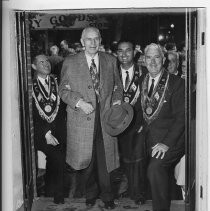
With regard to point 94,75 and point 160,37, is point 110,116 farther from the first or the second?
point 160,37

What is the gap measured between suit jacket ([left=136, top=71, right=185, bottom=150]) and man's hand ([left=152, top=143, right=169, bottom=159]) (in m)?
0.02

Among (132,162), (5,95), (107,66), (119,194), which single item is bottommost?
(119,194)

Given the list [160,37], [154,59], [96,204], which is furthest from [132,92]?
[96,204]

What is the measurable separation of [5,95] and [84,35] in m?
Result: 0.60

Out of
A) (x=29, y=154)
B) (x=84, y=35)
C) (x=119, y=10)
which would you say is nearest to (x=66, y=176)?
(x=29, y=154)

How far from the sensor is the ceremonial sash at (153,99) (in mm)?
2609

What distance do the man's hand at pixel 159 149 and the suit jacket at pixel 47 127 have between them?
542 millimetres

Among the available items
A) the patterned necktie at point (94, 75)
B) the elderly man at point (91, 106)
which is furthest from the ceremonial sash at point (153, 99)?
the patterned necktie at point (94, 75)

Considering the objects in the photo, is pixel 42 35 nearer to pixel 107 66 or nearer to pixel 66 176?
pixel 107 66

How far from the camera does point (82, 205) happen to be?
2.69m

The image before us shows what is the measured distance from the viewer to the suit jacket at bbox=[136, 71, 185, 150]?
8.52 ft

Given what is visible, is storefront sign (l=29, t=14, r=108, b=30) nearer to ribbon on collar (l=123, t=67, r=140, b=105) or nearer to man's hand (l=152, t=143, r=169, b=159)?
ribbon on collar (l=123, t=67, r=140, b=105)

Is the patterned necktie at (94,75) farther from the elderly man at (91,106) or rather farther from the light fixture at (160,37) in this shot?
the light fixture at (160,37)

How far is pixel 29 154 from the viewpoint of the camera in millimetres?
2691
